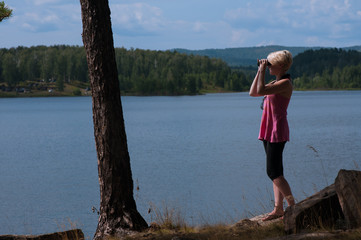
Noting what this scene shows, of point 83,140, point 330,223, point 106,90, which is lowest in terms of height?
point 83,140

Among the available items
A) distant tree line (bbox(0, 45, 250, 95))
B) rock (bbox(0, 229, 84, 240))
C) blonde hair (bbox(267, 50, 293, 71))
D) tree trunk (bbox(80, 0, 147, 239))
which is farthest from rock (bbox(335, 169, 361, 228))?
distant tree line (bbox(0, 45, 250, 95))

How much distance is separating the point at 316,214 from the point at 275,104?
4.43ft

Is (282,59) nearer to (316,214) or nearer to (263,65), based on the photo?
(263,65)

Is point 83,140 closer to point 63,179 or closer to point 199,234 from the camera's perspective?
point 63,179

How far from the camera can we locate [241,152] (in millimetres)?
34344

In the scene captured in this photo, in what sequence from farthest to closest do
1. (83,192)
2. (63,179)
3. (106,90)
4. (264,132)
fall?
1. (63,179)
2. (83,192)
3. (106,90)
4. (264,132)

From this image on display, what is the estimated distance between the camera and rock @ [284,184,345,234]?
5.66m

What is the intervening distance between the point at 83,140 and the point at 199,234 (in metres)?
41.8

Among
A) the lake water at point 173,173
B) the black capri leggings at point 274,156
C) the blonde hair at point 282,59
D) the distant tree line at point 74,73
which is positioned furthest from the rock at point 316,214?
the distant tree line at point 74,73

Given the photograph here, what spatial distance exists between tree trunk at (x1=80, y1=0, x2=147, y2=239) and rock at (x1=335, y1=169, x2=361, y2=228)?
2820mm

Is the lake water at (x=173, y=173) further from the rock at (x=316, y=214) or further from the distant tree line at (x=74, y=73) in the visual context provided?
the distant tree line at (x=74, y=73)

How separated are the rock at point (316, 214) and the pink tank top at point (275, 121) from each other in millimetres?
840

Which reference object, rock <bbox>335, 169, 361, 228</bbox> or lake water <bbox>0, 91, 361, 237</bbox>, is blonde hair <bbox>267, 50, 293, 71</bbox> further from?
lake water <bbox>0, 91, 361, 237</bbox>

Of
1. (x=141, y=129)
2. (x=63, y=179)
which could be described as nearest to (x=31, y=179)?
(x=63, y=179)
